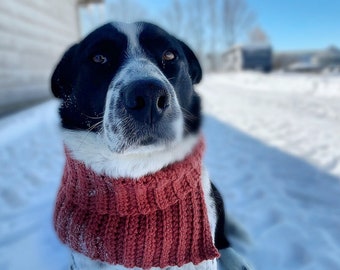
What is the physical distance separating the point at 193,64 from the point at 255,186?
107 centimetres

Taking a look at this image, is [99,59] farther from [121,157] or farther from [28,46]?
[28,46]

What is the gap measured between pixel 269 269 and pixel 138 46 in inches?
44.4

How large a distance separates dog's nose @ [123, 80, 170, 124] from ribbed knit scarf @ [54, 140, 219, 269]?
0.24 metres

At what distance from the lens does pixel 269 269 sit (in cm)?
144

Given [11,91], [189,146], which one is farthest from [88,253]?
[11,91]

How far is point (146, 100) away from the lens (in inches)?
39.4

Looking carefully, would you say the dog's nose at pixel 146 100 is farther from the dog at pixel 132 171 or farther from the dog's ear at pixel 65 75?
the dog's ear at pixel 65 75

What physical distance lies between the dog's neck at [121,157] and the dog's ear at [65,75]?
35cm

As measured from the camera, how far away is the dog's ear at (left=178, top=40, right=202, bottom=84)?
1.64 meters

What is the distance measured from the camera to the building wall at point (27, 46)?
503 centimetres

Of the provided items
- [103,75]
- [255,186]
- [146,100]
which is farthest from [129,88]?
[255,186]

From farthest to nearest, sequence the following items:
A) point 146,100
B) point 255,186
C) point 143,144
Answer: point 255,186
point 143,144
point 146,100

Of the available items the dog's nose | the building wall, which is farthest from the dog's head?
the building wall

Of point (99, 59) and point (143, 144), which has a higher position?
point (99, 59)
